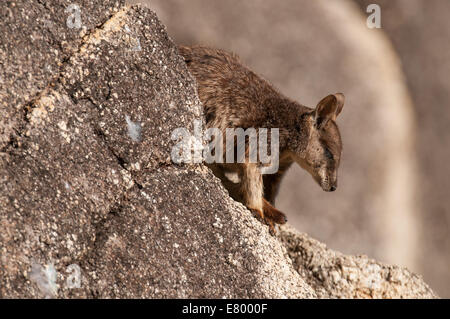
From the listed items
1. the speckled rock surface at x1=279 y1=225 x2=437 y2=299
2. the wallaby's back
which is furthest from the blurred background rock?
the speckled rock surface at x1=279 y1=225 x2=437 y2=299

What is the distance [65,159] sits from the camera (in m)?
3.66

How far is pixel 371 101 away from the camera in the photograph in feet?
28.3

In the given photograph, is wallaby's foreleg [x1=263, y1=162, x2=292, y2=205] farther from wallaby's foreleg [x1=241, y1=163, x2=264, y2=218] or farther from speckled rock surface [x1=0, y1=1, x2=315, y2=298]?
speckled rock surface [x1=0, y1=1, x2=315, y2=298]

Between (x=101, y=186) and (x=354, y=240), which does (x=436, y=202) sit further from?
(x=101, y=186)

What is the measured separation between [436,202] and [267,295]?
512cm

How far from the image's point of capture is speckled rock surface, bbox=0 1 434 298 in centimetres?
348

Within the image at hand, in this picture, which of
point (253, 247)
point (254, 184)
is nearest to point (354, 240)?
point (254, 184)

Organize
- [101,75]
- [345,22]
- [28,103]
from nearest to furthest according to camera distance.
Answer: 1. [28,103]
2. [101,75]
3. [345,22]

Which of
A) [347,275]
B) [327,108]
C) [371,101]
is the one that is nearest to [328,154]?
[327,108]

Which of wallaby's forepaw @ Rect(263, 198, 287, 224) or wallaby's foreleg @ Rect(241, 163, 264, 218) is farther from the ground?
wallaby's foreleg @ Rect(241, 163, 264, 218)

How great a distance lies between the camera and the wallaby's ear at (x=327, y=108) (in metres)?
5.47

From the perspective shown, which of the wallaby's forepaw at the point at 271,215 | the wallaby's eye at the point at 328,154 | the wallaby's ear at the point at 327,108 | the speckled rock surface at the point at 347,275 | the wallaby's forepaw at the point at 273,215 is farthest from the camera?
the wallaby's eye at the point at 328,154

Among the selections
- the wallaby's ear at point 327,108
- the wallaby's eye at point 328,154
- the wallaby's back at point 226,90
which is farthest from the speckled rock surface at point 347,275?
the wallaby's back at point 226,90

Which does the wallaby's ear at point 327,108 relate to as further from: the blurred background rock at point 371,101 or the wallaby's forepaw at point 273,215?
the blurred background rock at point 371,101
